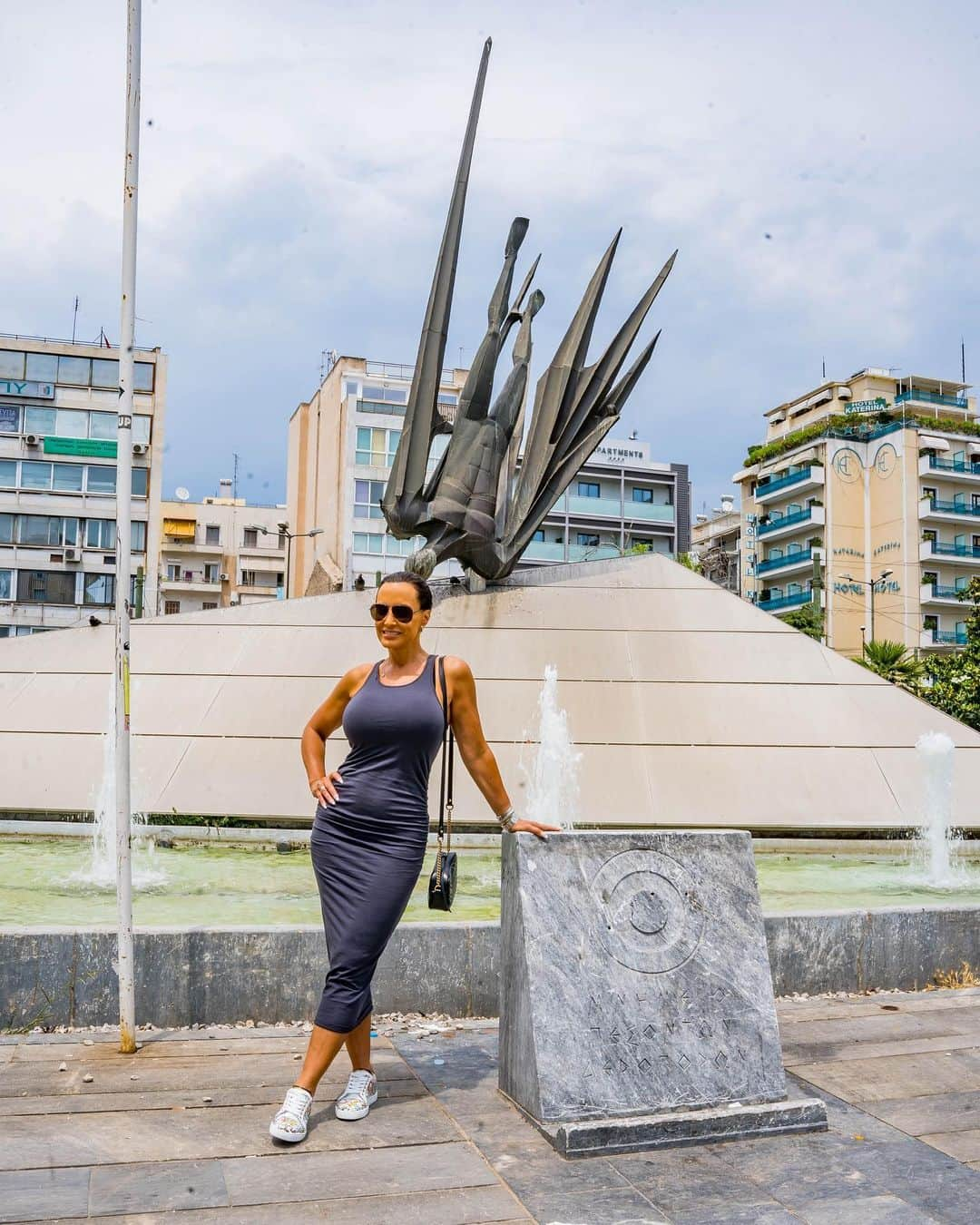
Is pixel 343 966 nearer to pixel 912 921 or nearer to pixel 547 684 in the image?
pixel 912 921

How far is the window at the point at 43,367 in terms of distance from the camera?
44625 mm

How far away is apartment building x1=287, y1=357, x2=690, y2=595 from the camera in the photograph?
4919cm

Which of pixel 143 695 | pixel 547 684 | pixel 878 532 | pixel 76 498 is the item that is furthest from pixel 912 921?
pixel 878 532

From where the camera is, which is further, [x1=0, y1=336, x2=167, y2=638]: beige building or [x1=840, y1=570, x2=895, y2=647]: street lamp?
[x1=840, y1=570, x2=895, y2=647]: street lamp

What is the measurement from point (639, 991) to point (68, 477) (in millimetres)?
44763

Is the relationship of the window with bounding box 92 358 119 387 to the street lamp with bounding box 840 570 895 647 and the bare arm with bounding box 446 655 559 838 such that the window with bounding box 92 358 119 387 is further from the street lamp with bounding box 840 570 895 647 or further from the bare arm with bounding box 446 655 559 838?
the bare arm with bounding box 446 655 559 838

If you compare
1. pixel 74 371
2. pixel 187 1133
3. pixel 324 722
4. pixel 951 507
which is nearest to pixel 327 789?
pixel 324 722

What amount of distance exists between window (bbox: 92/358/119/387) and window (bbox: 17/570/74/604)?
7.46 metres

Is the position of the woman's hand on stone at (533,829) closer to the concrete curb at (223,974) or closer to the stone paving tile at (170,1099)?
the stone paving tile at (170,1099)

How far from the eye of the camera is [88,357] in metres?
45.4

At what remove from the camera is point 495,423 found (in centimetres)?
1358

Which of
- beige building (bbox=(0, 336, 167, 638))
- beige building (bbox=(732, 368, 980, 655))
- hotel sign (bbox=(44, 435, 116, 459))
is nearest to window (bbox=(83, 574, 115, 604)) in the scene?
beige building (bbox=(0, 336, 167, 638))

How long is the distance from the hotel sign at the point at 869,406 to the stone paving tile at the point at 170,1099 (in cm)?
5289

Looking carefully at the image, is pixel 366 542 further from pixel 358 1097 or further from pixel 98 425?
pixel 358 1097
